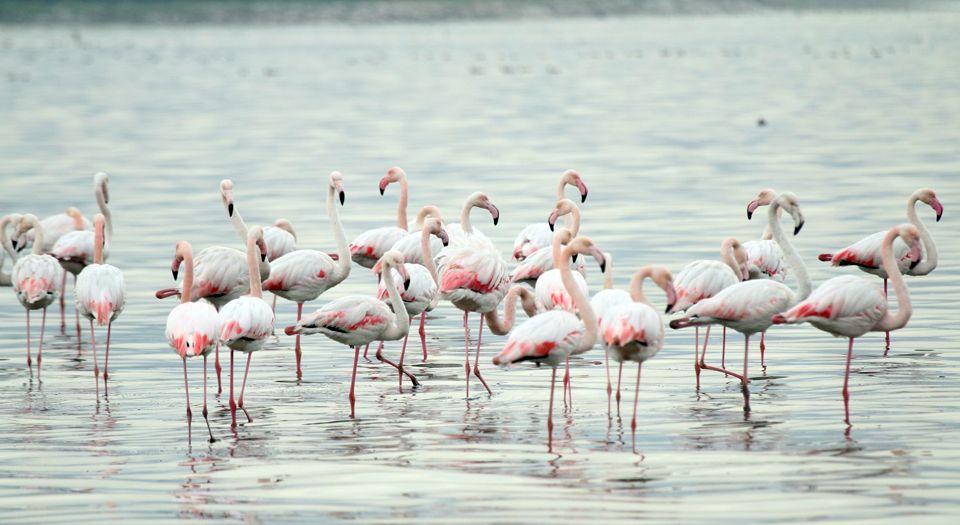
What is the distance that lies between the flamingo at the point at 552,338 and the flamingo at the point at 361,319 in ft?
3.92

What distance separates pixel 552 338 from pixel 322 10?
407 ft

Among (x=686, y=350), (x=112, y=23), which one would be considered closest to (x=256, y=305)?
(x=686, y=350)

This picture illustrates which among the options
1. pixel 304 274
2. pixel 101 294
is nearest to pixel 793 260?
pixel 304 274

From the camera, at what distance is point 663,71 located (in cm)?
5584

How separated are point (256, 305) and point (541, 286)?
→ 212 centimetres

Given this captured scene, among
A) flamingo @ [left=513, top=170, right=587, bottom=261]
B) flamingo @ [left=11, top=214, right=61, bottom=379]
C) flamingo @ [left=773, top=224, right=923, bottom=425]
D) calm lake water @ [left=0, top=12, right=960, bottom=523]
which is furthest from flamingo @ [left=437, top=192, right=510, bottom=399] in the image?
flamingo @ [left=11, top=214, right=61, bottom=379]

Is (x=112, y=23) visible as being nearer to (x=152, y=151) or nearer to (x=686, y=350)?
(x=152, y=151)

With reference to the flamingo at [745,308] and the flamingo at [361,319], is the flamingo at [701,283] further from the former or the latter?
the flamingo at [361,319]

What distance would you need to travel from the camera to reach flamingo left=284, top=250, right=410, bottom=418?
9859 millimetres

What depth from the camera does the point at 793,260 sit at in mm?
10398

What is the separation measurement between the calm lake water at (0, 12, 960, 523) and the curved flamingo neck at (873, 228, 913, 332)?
1.67ft


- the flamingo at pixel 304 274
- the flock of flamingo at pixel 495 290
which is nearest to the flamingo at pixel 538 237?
the flock of flamingo at pixel 495 290

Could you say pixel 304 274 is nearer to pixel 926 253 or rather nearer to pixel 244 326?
pixel 244 326

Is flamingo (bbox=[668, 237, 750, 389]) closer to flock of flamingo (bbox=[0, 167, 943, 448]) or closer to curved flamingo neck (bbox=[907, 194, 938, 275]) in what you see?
flock of flamingo (bbox=[0, 167, 943, 448])
